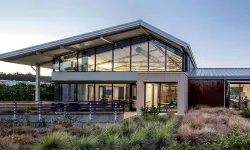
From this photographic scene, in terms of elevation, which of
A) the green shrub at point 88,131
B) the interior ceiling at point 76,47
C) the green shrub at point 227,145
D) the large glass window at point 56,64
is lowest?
the green shrub at point 88,131

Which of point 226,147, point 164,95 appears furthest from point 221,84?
point 226,147

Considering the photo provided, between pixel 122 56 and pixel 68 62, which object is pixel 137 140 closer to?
pixel 122 56

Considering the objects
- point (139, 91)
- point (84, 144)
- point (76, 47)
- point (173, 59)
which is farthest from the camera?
point (76, 47)

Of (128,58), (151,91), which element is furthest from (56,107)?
(151,91)

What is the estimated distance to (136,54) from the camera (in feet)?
75.5

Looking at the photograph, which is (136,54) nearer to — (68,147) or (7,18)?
(7,18)

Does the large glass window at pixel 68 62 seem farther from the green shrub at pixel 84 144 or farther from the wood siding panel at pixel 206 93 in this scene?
the green shrub at pixel 84 144

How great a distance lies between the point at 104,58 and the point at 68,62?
9.23 feet

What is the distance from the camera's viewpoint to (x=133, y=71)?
898 inches

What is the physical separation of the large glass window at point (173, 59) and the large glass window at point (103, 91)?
477 centimetres

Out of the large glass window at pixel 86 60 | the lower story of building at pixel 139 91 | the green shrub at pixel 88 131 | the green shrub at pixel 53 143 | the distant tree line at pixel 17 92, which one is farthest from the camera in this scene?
the distant tree line at pixel 17 92

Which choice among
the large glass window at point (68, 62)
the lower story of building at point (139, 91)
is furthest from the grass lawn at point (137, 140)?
the large glass window at point (68, 62)

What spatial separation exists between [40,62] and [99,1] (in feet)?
24.5

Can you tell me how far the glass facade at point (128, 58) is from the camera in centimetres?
2258
